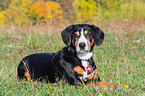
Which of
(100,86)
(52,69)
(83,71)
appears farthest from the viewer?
(52,69)

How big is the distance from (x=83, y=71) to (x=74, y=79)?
0.24 meters

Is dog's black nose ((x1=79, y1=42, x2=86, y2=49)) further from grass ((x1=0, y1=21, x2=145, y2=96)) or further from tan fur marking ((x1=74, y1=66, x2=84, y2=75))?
grass ((x1=0, y1=21, x2=145, y2=96))

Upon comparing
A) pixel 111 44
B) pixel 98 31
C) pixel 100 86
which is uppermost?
pixel 98 31

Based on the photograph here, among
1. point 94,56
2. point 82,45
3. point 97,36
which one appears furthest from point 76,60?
point 94,56

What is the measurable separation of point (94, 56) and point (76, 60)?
1.75 metres

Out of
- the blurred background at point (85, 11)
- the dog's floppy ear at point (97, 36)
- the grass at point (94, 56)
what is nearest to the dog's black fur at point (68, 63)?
the dog's floppy ear at point (97, 36)

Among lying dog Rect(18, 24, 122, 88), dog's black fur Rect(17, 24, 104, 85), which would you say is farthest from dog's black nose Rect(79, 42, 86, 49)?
dog's black fur Rect(17, 24, 104, 85)

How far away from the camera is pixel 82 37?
136 inches

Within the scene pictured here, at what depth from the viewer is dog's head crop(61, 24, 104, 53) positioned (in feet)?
11.2

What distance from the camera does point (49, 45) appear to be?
6332 millimetres

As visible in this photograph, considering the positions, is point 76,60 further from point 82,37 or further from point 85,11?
point 85,11

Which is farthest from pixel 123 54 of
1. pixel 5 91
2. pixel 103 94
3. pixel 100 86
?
pixel 5 91

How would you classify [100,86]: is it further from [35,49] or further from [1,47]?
[1,47]

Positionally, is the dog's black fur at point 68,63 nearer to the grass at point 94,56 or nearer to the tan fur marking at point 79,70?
the tan fur marking at point 79,70
